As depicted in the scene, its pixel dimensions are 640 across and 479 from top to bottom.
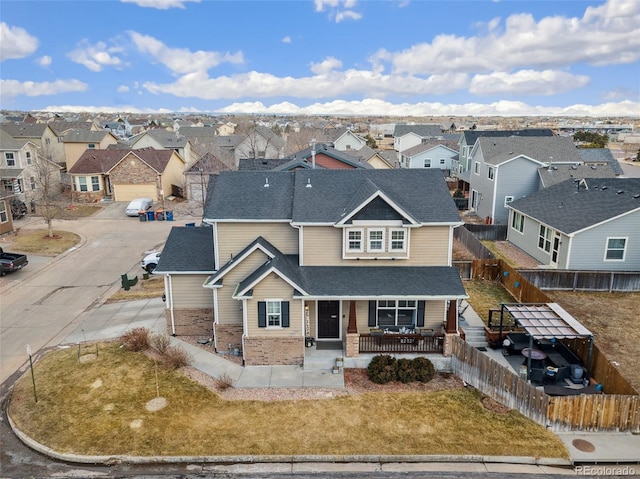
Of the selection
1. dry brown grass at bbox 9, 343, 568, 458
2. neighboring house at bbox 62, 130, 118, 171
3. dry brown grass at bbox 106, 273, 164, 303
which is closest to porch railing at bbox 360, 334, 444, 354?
dry brown grass at bbox 9, 343, 568, 458

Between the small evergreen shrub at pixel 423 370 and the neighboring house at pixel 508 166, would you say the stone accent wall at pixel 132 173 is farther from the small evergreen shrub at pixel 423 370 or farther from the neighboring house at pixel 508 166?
the small evergreen shrub at pixel 423 370

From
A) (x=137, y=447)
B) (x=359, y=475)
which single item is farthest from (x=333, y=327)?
(x=137, y=447)

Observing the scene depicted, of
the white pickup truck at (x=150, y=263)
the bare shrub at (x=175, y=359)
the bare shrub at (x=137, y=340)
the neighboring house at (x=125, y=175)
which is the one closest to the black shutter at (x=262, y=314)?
the bare shrub at (x=175, y=359)

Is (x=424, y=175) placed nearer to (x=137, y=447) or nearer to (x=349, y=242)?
(x=349, y=242)

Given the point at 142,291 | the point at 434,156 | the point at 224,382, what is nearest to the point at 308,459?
the point at 224,382

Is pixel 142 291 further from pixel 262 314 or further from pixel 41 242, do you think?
pixel 41 242

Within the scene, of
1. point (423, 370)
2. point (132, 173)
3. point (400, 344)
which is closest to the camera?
point (423, 370)
